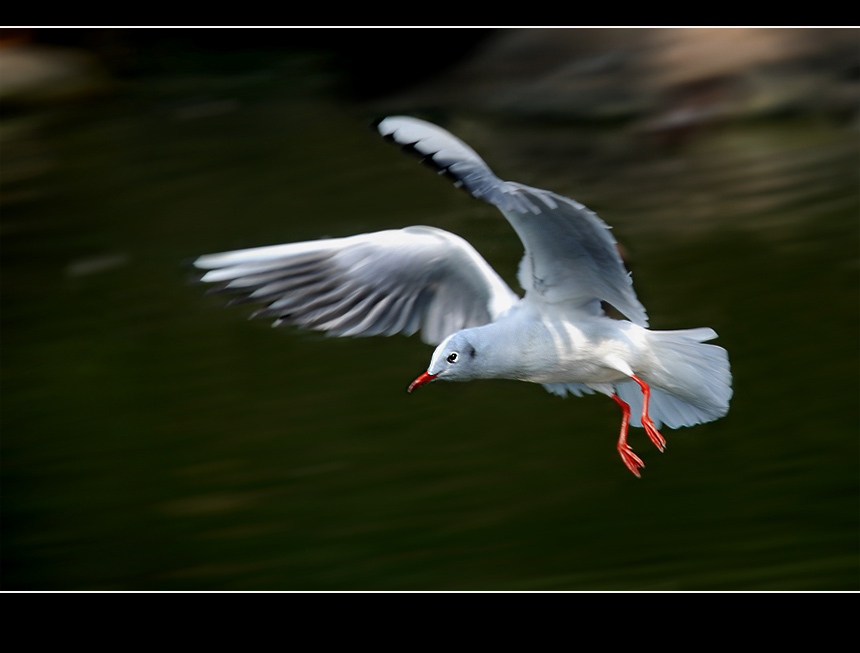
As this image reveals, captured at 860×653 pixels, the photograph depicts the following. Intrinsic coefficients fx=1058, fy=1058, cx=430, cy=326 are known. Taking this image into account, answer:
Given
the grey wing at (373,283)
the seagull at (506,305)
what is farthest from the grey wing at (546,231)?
the grey wing at (373,283)

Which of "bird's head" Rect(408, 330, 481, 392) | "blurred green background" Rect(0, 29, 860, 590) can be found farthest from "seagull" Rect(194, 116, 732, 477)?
"blurred green background" Rect(0, 29, 860, 590)

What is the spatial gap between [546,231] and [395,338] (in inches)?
57.5

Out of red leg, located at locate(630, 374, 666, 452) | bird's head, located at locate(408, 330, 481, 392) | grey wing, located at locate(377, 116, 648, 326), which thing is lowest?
red leg, located at locate(630, 374, 666, 452)

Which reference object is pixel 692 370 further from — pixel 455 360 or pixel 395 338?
pixel 395 338

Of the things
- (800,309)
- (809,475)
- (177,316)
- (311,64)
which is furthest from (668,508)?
(311,64)

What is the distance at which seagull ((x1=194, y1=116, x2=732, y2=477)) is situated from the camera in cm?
133

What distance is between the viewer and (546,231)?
129cm

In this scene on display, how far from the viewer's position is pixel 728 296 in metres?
2.62

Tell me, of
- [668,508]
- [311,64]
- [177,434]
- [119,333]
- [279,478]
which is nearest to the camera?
[668,508]

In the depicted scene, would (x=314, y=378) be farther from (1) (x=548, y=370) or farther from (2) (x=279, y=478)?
(1) (x=548, y=370)

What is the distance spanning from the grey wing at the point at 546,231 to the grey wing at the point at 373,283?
0.36 feet

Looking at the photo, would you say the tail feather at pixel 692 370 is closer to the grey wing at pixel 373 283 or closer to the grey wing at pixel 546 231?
the grey wing at pixel 546 231

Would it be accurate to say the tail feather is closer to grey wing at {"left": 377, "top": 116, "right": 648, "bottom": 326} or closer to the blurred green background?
grey wing at {"left": 377, "top": 116, "right": 648, "bottom": 326}

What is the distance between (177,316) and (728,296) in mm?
1479
